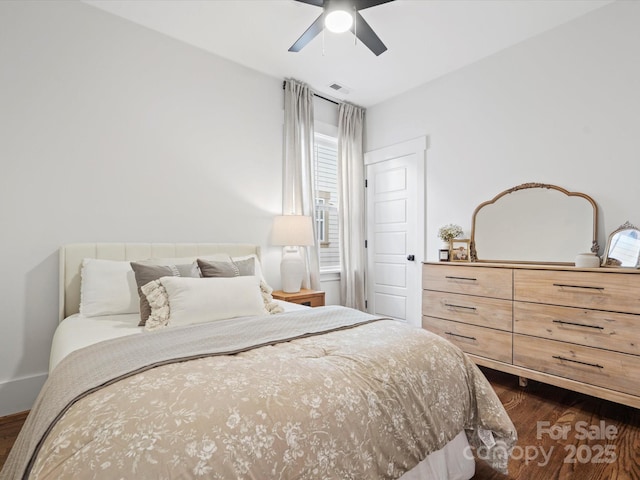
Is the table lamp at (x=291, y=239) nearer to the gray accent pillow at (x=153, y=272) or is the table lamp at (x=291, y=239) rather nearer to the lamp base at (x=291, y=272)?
the lamp base at (x=291, y=272)

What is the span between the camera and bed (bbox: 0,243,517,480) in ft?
2.70

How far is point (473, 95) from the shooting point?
10.7 ft

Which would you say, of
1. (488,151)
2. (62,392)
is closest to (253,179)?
(488,151)

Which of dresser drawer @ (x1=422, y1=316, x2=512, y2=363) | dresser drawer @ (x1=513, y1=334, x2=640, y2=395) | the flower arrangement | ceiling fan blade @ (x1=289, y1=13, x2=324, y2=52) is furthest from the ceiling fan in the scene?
dresser drawer @ (x1=513, y1=334, x2=640, y2=395)

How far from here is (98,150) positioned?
2.50m

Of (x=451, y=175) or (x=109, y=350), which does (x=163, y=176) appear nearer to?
Result: (x=109, y=350)

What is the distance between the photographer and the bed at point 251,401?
0.82 metres

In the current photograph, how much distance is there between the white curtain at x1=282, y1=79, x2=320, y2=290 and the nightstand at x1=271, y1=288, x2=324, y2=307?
0.36 metres

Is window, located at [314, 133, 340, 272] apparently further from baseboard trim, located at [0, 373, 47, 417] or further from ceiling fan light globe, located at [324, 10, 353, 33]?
baseboard trim, located at [0, 373, 47, 417]

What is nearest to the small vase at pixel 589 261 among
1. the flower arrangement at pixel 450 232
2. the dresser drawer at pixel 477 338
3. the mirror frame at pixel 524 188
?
the mirror frame at pixel 524 188

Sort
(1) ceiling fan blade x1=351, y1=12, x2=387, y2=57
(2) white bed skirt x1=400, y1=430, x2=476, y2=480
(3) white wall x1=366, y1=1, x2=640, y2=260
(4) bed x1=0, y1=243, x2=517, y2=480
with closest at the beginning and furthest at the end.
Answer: (4) bed x1=0, y1=243, x2=517, y2=480 → (2) white bed skirt x1=400, y1=430, x2=476, y2=480 → (1) ceiling fan blade x1=351, y1=12, x2=387, y2=57 → (3) white wall x1=366, y1=1, x2=640, y2=260

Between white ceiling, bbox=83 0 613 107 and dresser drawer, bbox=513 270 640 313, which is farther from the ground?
white ceiling, bbox=83 0 613 107

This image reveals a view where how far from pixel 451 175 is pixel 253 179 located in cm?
201

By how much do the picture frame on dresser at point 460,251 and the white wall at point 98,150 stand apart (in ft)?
6.23
